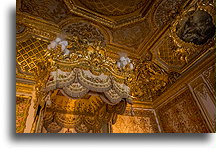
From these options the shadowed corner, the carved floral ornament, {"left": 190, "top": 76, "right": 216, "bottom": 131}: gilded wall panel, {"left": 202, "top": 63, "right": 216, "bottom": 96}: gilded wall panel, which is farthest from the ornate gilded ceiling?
the shadowed corner

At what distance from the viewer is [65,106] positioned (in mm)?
3186

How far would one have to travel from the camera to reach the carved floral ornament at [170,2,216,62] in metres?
3.02

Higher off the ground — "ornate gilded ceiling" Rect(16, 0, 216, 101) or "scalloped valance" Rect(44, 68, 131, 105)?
"ornate gilded ceiling" Rect(16, 0, 216, 101)

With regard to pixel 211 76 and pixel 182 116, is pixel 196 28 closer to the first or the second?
pixel 211 76

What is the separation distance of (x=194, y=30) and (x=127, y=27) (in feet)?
4.42

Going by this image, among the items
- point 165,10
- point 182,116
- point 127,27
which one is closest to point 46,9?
point 127,27

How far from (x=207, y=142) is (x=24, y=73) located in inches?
124

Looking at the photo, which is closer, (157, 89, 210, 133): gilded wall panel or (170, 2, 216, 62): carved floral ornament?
(170, 2, 216, 62): carved floral ornament

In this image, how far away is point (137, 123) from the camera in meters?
3.95

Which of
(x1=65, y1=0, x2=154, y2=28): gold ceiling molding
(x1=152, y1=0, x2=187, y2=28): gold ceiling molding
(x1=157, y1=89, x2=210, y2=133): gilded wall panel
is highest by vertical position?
(x1=65, y1=0, x2=154, y2=28): gold ceiling molding

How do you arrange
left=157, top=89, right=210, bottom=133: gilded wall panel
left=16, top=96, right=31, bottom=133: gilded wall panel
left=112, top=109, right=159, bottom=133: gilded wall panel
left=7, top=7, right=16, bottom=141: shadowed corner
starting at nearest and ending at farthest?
1. left=7, top=7, right=16, bottom=141: shadowed corner
2. left=16, top=96, right=31, bottom=133: gilded wall panel
3. left=157, top=89, right=210, bottom=133: gilded wall panel
4. left=112, top=109, right=159, bottom=133: gilded wall panel

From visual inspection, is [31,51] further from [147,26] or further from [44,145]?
[147,26]

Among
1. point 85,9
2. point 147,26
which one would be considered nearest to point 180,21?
point 147,26

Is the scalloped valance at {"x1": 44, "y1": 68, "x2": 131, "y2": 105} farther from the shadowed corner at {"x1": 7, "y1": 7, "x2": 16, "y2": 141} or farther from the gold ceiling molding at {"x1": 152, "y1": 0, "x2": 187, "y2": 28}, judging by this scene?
the gold ceiling molding at {"x1": 152, "y1": 0, "x2": 187, "y2": 28}
